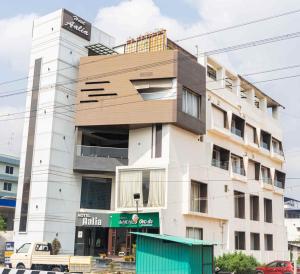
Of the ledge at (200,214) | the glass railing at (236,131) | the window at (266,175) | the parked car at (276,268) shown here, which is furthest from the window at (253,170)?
the parked car at (276,268)

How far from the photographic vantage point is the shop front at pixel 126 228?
3956 centimetres

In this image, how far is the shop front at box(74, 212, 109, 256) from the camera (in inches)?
1708

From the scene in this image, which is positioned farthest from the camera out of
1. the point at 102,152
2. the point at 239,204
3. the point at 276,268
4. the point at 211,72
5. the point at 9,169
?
the point at 9,169

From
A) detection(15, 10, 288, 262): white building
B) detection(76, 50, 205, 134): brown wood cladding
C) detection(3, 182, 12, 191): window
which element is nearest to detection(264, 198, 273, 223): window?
detection(15, 10, 288, 262): white building

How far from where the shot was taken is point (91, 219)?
4347 cm

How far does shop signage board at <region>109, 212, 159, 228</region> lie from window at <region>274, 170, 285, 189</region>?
83.9 feet

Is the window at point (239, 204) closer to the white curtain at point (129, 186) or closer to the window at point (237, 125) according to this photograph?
the window at point (237, 125)

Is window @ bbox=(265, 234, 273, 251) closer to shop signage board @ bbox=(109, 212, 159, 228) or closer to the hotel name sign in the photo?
shop signage board @ bbox=(109, 212, 159, 228)

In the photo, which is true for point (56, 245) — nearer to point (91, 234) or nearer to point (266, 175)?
point (91, 234)

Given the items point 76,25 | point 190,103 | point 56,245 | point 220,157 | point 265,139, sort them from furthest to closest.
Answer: point 265,139
point 220,157
point 76,25
point 190,103
point 56,245

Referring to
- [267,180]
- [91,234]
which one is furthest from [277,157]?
[91,234]

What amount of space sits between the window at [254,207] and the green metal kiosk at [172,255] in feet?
107

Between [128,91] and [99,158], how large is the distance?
259 inches

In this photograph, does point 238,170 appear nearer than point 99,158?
No
